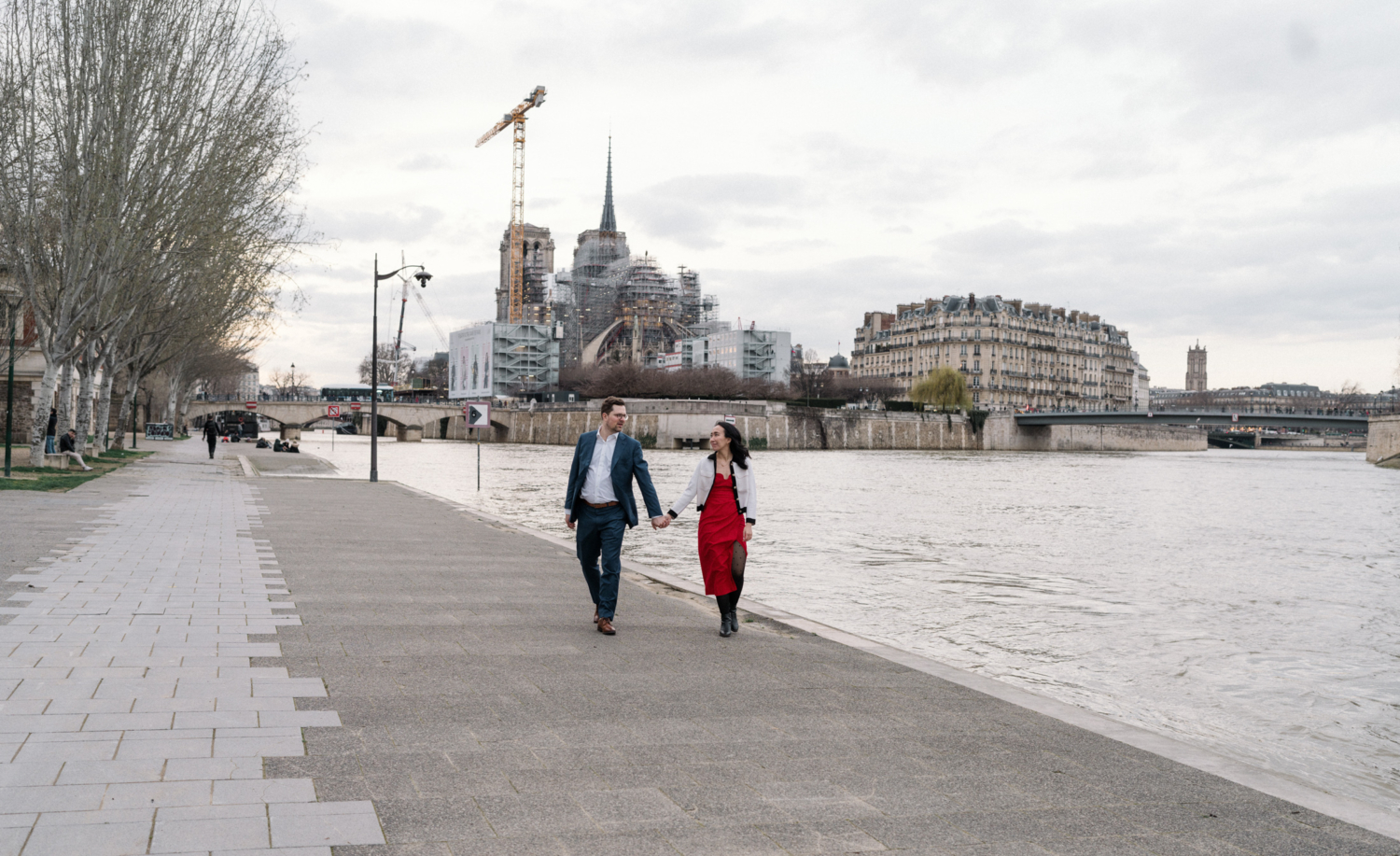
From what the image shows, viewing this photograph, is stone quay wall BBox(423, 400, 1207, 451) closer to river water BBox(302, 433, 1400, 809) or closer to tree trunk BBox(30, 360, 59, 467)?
river water BBox(302, 433, 1400, 809)

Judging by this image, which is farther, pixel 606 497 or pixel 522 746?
pixel 606 497

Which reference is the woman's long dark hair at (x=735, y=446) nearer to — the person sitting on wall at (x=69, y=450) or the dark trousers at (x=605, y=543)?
the dark trousers at (x=605, y=543)

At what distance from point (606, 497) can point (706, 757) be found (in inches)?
144

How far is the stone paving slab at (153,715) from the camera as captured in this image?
410 centimetres

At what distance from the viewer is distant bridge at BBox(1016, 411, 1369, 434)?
81188mm

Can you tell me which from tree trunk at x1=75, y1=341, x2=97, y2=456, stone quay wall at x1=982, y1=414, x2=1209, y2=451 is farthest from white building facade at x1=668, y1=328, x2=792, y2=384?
tree trunk at x1=75, y1=341, x2=97, y2=456

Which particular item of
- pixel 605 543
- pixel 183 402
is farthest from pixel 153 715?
pixel 183 402

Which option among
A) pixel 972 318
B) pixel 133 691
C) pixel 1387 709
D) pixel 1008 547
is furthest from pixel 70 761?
pixel 972 318

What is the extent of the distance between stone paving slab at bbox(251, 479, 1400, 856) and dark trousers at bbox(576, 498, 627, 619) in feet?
1.02

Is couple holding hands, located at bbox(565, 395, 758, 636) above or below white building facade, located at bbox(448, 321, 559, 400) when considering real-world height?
below

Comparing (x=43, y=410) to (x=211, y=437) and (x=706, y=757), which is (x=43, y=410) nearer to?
(x=211, y=437)

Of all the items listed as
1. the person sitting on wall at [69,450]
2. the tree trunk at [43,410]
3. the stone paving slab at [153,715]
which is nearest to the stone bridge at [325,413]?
the person sitting on wall at [69,450]

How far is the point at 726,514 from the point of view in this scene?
8.98 metres

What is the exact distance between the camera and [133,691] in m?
6.16
